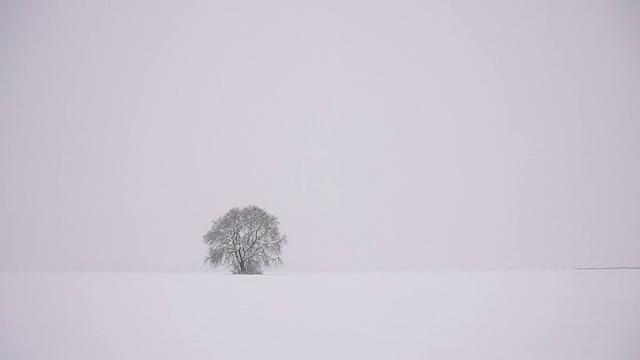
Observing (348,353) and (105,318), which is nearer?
(348,353)

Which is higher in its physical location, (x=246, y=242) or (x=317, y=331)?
(x=246, y=242)

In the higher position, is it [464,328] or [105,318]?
[105,318]

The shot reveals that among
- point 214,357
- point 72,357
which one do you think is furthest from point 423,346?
point 72,357

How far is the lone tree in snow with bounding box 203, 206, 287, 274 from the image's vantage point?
164 feet

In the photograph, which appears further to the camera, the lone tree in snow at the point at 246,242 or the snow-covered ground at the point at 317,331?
the lone tree in snow at the point at 246,242

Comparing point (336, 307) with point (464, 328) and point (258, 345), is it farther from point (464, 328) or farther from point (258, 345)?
point (258, 345)

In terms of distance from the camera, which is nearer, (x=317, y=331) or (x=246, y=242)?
(x=317, y=331)

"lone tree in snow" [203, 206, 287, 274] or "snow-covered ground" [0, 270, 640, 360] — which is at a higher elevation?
"lone tree in snow" [203, 206, 287, 274]

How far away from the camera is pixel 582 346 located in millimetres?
8062

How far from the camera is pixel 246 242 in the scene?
50375 mm

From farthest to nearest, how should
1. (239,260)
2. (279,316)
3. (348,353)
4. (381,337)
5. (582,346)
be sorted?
(239,260) → (279,316) → (381,337) → (582,346) → (348,353)

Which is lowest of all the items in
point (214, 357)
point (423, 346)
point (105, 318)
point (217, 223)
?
point (423, 346)

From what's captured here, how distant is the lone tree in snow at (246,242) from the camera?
1972 inches

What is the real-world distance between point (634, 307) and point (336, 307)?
10.4 meters
